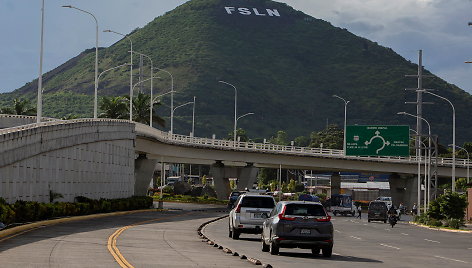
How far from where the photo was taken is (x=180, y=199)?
11725 centimetres

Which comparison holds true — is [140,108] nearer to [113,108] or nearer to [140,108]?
[140,108]

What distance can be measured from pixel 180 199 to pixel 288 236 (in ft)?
296

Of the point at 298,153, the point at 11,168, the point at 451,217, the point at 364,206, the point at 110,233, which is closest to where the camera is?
the point at 110,233

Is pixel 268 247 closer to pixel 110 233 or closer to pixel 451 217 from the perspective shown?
pixel 110 233

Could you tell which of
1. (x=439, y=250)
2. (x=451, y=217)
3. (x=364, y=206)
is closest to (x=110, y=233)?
(x=439, y=250)

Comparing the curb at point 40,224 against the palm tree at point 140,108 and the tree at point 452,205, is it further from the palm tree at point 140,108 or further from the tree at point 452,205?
the palm tree at point 140,108

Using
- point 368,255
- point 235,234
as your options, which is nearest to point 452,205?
point 235,234

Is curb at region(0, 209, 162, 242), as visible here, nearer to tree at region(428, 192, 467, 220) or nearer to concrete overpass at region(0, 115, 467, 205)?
concrete overpass at region(0, 115, 467, 205)

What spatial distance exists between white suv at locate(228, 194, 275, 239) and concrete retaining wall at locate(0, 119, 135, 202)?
1151cm

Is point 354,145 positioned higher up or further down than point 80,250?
higher up

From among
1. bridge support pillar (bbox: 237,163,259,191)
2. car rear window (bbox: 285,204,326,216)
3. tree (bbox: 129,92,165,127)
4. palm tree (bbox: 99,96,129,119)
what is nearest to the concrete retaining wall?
car rear window (bbox: 285,204,326,216)

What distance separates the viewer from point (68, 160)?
5616 cm

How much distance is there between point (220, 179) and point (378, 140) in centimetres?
2851

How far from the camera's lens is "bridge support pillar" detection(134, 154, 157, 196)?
100m
